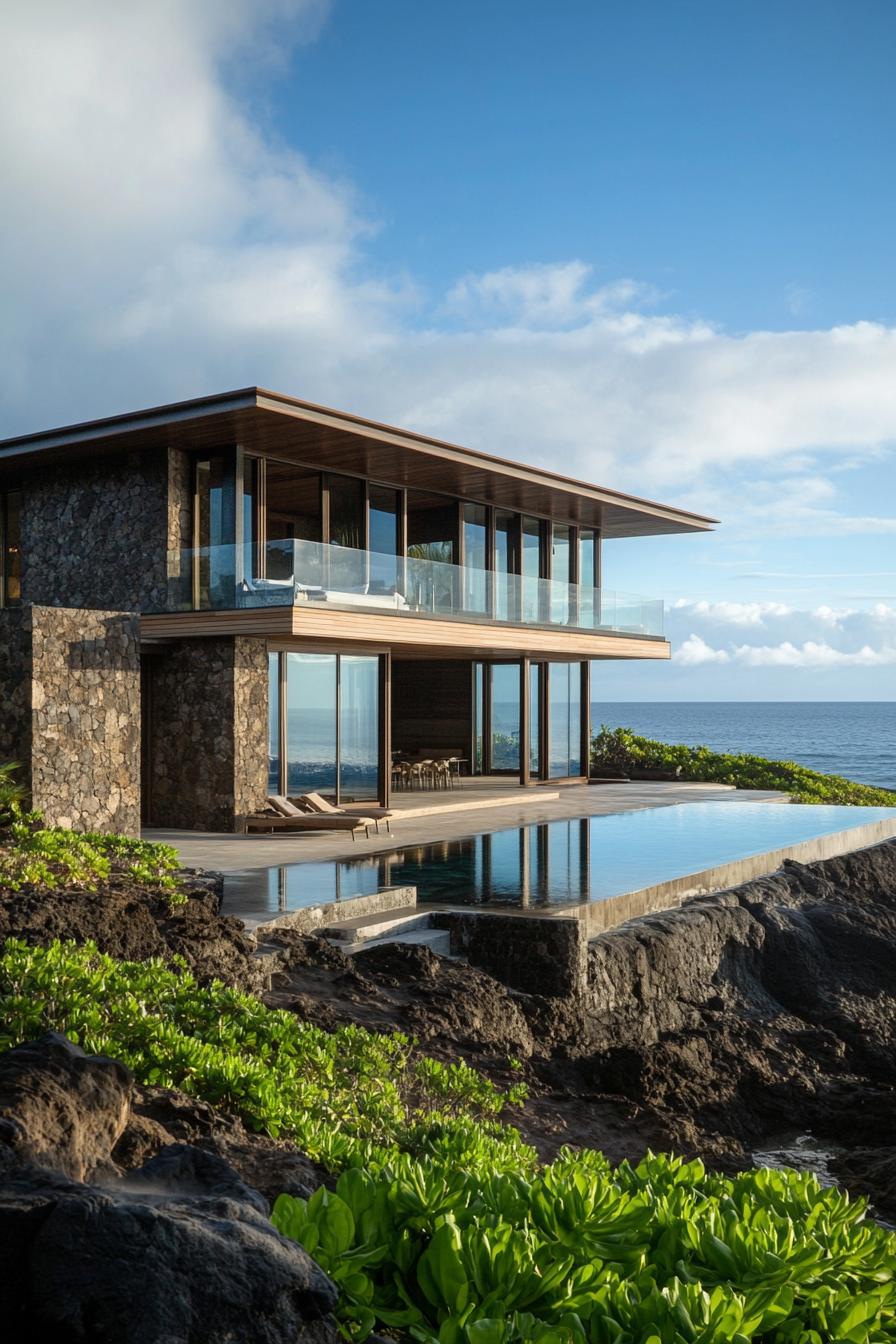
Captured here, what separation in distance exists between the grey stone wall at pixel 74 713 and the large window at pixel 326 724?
349 cm

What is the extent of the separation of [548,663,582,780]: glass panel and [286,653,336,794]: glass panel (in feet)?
25.1

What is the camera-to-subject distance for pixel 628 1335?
101 inches

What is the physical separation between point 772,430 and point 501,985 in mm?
21098

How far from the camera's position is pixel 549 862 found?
42.7ft

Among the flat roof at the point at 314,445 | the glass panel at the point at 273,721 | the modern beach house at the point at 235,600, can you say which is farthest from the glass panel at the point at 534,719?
the glass panel at the point at 273,721

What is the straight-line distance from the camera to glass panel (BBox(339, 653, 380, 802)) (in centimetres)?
1900

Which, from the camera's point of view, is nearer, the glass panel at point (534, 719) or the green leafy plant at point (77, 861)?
the green leafy plant at point (77, 861)

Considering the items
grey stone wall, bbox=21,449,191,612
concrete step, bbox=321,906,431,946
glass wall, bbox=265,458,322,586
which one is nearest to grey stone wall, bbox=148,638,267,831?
grey stone wall, bbox=21,449,191,612

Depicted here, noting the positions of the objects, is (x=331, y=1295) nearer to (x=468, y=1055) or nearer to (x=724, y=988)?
(x=468, y=1055)

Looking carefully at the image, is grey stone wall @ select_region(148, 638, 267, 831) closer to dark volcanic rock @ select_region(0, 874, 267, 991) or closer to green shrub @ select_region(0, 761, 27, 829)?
green shrub @ select_region(0, 761, 27, 829)

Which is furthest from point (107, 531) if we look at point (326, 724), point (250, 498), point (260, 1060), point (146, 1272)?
point (146, 1272)

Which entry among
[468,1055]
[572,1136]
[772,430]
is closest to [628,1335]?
[572,1136]

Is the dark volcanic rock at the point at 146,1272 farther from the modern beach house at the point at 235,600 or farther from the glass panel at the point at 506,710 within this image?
the glass panel at the point at 506,710

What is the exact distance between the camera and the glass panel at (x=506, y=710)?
24.9 metres
